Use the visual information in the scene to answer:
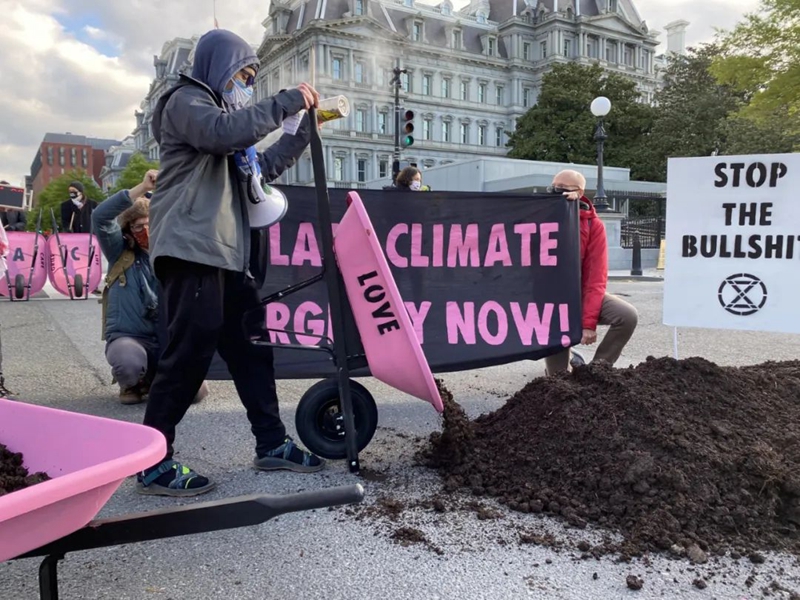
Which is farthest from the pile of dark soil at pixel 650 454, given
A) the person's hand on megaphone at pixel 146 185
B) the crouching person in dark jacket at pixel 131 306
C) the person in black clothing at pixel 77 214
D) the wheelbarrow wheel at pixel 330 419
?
the person in black clothing at pixel 77 214

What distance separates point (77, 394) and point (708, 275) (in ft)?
15.1

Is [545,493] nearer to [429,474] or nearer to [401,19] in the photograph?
[429,474]

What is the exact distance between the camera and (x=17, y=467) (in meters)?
1.83

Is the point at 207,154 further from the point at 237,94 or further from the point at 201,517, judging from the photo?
the point at 201,517

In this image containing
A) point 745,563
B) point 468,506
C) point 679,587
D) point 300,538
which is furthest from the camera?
point 468,506

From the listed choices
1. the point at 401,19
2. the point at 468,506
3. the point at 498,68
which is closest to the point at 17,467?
the point at 468,506

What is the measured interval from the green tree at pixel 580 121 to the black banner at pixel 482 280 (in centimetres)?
→ 4978

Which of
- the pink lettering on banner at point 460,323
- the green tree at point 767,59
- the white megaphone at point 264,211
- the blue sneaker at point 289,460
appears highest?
the green tree at point 767,59

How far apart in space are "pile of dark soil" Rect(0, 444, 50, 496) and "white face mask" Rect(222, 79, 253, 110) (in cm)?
162

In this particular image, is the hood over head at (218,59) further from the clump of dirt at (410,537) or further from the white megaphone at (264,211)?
the clump of dirt at (410,537)

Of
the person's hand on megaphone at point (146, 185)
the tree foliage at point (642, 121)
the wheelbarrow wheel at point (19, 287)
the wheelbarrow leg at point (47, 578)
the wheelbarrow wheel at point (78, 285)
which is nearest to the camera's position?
the wheelbarrow leg at point (47, 578)

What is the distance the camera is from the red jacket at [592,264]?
4516 millimetres

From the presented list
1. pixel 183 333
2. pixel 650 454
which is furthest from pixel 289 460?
pixel 650 454

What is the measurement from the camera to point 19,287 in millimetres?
12328
